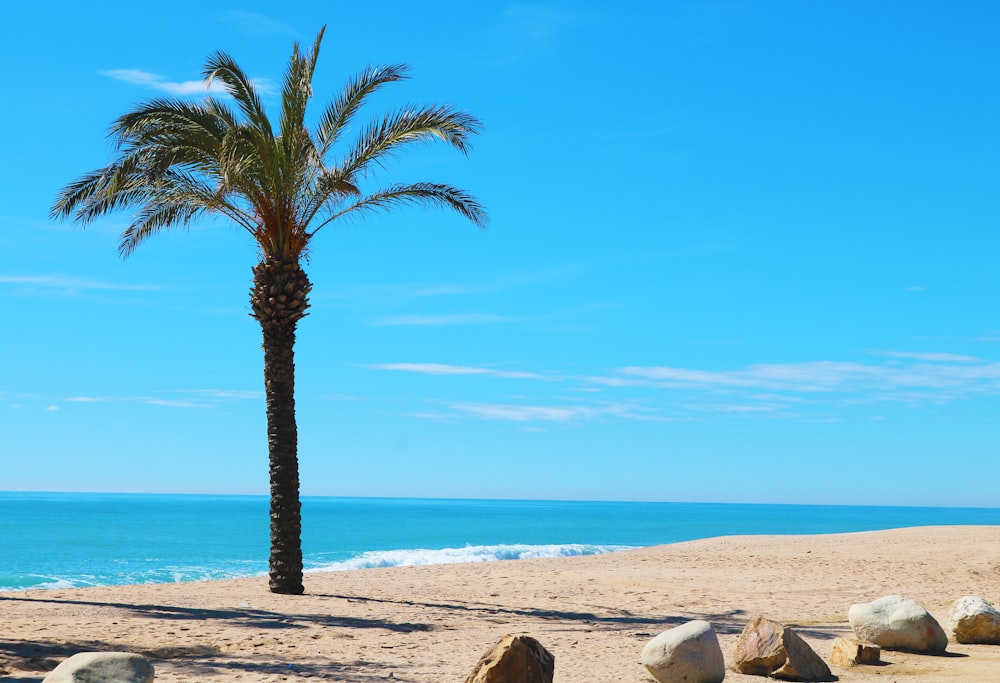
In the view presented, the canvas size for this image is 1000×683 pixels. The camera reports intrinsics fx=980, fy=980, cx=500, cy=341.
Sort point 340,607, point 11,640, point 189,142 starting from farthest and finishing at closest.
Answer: point 189,142
point 340,607
point 11,640

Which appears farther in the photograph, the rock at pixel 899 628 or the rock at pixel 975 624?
the rock at pixel 975 624

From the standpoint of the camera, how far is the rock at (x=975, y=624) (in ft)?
38.6

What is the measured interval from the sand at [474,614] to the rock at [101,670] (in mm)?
1567

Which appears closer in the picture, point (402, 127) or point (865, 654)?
point (865, 654)

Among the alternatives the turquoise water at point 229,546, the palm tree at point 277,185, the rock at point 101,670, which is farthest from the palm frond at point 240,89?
the turquoise water at point 229,546

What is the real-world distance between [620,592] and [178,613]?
322 inches

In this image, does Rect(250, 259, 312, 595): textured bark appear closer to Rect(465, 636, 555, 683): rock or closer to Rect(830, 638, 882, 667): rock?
Rect(465, 636, 555, 683): rock

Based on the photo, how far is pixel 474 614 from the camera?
14.9 metres

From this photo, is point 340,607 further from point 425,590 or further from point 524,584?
point 524,584

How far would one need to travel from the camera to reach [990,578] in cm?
2120

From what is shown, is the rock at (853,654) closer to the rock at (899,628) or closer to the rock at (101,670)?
the rock at (899,628)

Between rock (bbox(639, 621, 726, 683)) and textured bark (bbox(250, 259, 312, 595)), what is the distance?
8910 millimetres

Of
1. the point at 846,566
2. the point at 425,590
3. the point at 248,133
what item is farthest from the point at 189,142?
the point at 846,566

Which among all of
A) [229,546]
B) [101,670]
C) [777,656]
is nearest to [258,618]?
[101,670]
